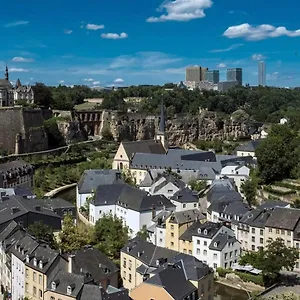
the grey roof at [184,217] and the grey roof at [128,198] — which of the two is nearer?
the grey roof at [184,217]

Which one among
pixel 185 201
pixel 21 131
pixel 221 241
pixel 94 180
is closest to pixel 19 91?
pixel 21 131

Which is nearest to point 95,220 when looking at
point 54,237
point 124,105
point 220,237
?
point 54,237

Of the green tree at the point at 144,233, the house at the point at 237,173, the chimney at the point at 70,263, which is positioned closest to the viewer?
the chimney at the point at 70,263

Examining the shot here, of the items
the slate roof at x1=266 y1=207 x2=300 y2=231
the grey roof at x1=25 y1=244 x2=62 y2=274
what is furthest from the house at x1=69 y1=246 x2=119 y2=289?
the slate roof at x1=266 y1=207 x2=300 y2=231

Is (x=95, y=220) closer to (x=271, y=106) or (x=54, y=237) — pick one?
(x=54, y=237)

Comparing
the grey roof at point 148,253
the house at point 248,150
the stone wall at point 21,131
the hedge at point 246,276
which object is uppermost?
the stone wall at point 21,131

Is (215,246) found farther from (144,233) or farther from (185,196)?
(185,196)

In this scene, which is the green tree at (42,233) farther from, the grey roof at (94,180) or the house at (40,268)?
the grey roof at (94,180)

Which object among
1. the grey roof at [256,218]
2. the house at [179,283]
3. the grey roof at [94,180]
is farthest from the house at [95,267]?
the grey roof at [94,180]
